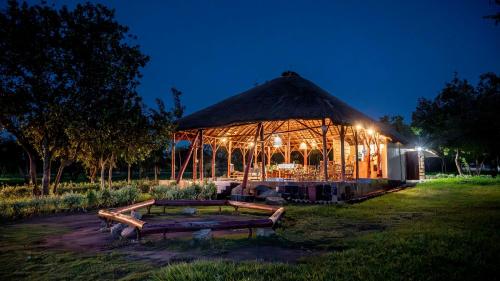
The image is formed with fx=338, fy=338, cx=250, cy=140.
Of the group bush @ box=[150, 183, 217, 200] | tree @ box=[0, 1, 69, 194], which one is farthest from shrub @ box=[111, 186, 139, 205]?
tree @ box=[0, 1, 69, 194]

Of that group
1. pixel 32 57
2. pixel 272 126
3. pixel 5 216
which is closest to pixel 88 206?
pixel 5 216

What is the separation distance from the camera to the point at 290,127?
23.8m

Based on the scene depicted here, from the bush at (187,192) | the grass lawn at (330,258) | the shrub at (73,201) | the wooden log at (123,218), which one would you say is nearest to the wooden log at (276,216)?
the grass lawn at (330,258)

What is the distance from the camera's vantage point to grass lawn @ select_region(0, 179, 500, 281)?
4.14m

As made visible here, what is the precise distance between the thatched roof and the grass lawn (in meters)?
7.26

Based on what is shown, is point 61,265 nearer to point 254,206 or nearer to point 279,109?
point 254,206

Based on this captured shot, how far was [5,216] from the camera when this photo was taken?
399 inches

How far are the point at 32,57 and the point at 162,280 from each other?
13.0 m

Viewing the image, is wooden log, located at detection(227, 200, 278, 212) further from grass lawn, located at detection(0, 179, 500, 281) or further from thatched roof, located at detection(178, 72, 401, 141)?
thatched roof, located at detection(178, 72, 401, 141)

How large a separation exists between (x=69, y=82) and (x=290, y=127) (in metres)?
14.2

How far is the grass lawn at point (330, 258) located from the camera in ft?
13.6

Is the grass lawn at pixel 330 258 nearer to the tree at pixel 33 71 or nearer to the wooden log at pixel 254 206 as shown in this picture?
the wooden log at pixel 254 206

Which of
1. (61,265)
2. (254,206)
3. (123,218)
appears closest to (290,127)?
(254,206)

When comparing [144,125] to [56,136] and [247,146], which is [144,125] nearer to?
[56,136]
